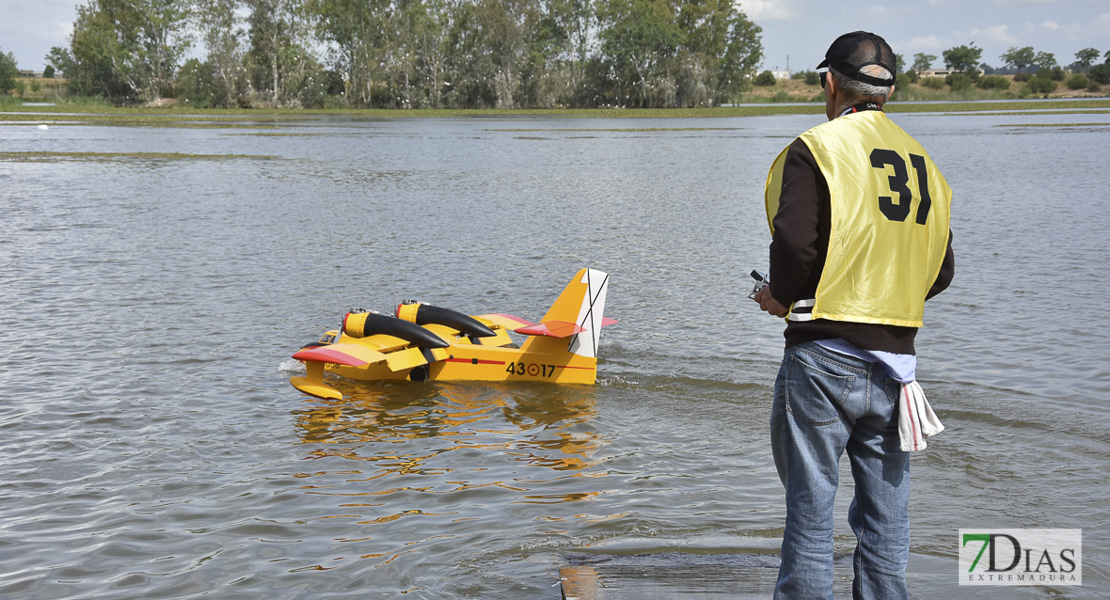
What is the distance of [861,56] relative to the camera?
3377 millimetres

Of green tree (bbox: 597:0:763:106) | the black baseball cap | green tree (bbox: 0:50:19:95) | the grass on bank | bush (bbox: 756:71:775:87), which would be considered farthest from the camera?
bush (bbox: 756:71:775:87)

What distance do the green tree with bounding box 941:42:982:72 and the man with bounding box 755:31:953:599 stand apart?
176m

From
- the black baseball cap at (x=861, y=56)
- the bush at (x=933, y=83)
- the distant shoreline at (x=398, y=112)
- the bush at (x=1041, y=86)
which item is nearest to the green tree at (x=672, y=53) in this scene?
the distant shoreline at (x=398, y=112)

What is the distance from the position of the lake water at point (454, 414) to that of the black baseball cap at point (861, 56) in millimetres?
2623

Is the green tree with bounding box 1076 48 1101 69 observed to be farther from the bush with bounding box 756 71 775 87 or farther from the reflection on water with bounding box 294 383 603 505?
the reflection on water with bounding box 294 383 603 505

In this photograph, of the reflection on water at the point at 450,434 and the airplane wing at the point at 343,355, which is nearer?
the reflection on water at the point at 450,434

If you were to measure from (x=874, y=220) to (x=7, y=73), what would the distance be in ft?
500

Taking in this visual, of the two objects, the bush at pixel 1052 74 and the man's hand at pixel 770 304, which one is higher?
the bush at pixel 1052 74

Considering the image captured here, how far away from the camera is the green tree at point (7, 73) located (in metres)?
126

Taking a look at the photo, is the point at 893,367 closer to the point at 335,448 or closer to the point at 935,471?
the point at 935,471

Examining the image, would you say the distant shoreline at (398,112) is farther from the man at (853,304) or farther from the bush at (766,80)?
the man at (853,304)

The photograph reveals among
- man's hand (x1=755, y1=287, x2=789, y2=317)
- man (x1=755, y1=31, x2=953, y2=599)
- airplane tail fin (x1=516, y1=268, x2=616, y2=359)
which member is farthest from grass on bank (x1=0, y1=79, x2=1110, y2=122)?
man (x1=755, y1=31, x2=953, y2=599)

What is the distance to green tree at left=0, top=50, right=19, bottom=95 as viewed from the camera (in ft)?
414

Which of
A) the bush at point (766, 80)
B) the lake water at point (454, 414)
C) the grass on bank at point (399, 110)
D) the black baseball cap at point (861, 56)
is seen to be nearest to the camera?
the black baseball cap at point (861, 56)
